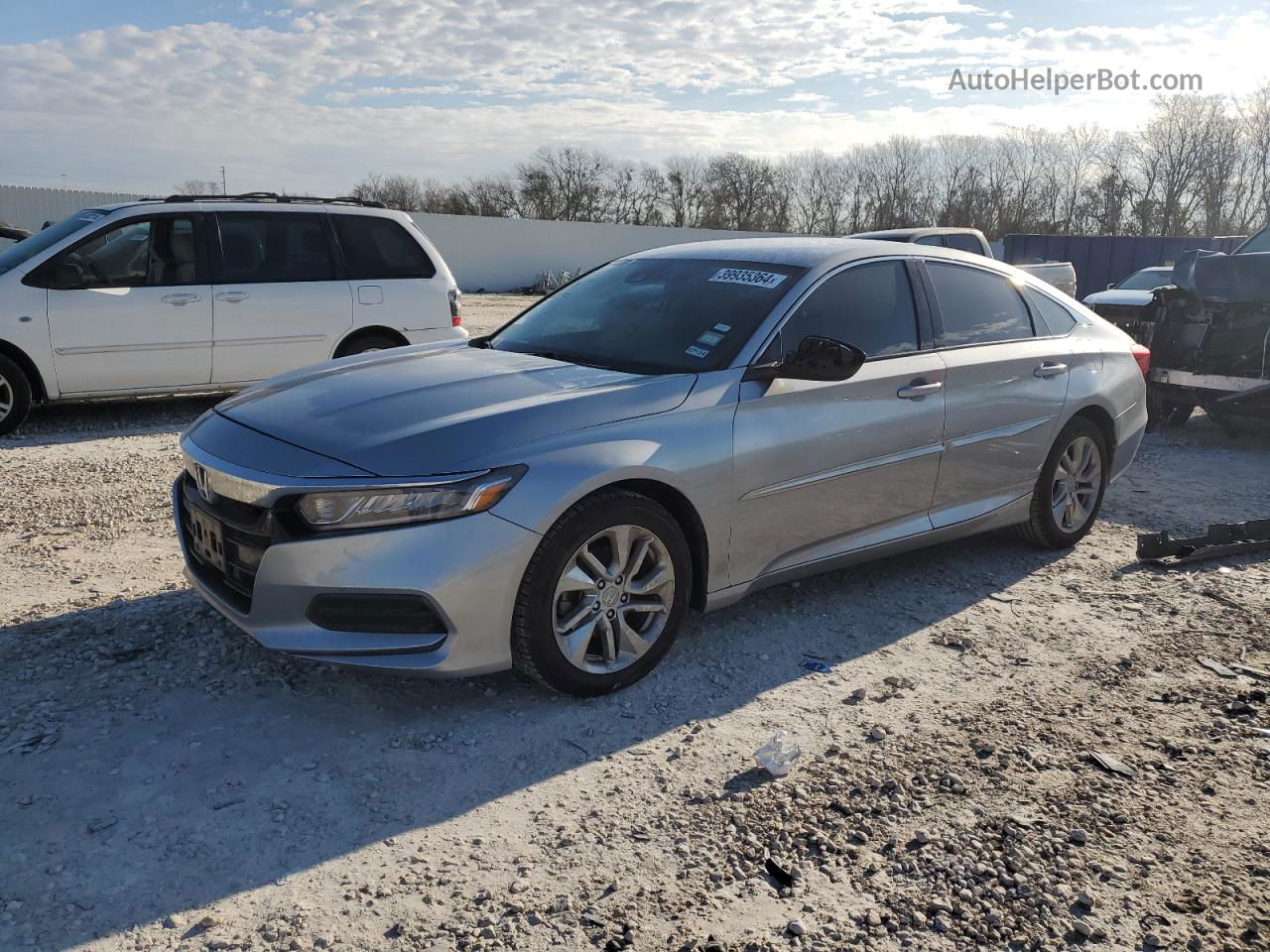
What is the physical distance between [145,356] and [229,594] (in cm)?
559

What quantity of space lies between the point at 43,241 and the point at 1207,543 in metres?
8.65

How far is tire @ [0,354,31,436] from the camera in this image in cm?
800

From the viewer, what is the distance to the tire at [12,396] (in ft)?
26.2

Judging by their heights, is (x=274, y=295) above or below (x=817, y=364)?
above

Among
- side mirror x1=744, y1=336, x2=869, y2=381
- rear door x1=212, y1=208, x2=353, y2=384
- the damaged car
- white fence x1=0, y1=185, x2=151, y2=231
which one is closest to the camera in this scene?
side mirror x1=744, y1=336, x2=869, y2=381

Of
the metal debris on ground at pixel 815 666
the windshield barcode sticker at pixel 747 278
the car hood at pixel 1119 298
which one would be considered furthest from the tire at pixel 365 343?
the car hood at pixel 1119 298

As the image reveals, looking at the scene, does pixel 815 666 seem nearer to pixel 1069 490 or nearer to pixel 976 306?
pixel 976 306

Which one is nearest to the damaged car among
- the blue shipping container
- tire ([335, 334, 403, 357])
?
tire ([335, 334, 403, 357])

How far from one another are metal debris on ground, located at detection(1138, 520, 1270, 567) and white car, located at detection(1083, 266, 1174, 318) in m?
3.83

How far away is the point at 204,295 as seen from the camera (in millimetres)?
8602

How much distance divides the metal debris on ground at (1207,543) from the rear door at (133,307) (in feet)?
23.7

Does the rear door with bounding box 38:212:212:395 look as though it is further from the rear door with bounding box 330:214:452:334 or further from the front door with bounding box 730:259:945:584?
the front door with bounding box 730:259:945:584

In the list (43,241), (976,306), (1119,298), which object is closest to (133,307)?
(43,241)

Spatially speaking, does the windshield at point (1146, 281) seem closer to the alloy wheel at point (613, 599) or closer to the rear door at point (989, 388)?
the rear door at point (989, 388)
